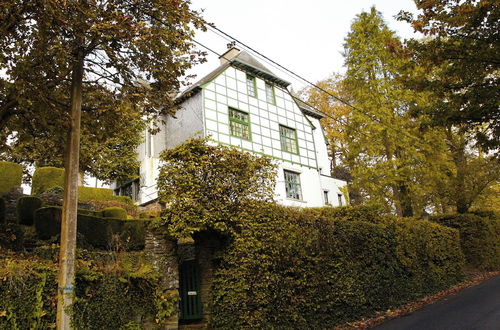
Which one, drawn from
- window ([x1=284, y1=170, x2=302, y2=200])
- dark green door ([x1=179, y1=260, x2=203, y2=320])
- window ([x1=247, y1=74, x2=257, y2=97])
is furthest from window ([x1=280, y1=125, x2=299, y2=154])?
dark green door ([x1=179, y1=260, x2=203, y2=320])

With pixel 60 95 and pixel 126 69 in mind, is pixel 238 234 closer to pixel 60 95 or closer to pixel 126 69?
pixel 126 69

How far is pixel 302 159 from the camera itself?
21.8 m

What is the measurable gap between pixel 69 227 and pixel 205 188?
2.90 m

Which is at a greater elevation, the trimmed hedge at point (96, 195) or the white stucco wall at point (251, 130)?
the white stucco wall at point (251, 130)

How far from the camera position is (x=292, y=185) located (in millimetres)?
20625

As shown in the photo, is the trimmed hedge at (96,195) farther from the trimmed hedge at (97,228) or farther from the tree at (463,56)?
the tree at (463,56)

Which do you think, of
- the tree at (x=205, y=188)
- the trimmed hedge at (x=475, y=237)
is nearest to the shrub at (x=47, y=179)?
the tree at (x=205, y=188)

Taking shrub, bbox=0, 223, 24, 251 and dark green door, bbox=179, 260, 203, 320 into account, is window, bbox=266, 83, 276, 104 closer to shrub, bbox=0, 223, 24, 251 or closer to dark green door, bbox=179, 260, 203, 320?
dark green door, bbox=179, 260, 203, 320

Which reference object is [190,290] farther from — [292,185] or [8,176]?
[292,185]

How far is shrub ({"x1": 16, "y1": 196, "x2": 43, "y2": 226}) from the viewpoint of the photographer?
9188mm

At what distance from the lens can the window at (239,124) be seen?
1905 cm

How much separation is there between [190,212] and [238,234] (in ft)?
3.86

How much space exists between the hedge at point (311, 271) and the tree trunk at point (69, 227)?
3.03 m

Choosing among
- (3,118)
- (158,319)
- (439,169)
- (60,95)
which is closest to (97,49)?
(60,95)
